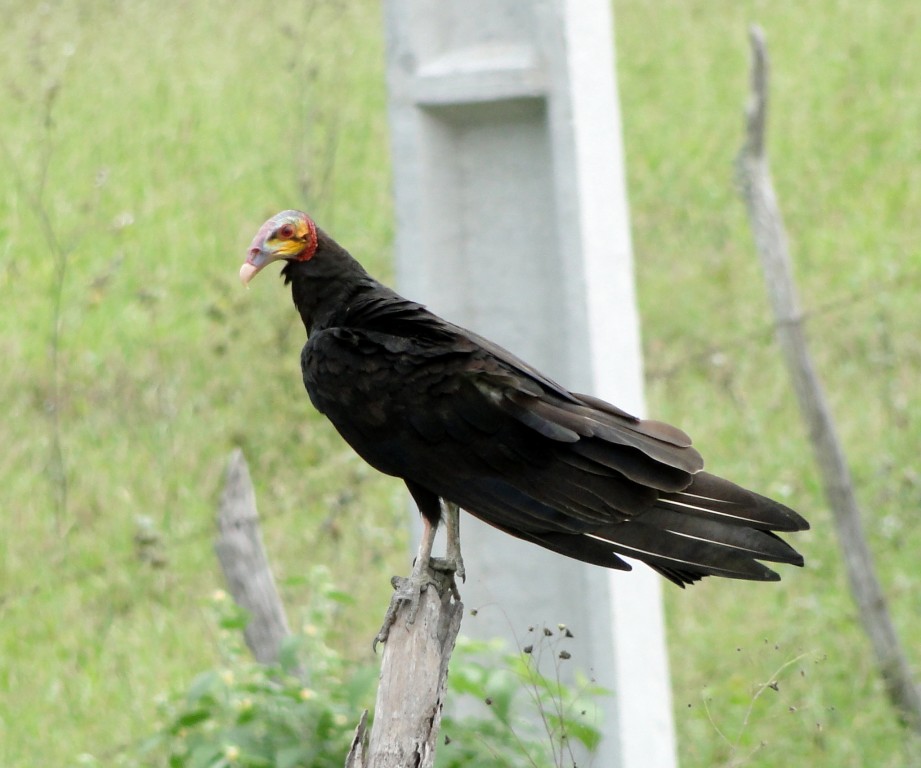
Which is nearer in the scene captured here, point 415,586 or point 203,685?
point 415,586

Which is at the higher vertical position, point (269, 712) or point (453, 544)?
point (453, 544)

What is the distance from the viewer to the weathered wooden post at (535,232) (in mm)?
3748

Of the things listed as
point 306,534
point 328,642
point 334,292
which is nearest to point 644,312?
point 306,534

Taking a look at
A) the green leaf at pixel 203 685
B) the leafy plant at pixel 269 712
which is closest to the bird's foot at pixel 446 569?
the leafy plant at pixel 269 712

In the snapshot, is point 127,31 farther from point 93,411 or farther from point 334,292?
point 334,292

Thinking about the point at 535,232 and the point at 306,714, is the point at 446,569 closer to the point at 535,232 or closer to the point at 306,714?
the point at 306,714

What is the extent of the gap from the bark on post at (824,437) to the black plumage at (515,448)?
2.19m

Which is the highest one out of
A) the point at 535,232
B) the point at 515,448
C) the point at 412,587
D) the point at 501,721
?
the point at 535,232

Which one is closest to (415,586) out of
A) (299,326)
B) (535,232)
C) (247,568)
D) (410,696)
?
(410,696)

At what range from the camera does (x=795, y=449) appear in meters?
6.63

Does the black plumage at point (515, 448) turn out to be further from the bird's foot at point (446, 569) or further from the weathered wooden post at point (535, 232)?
the weathered wooden post at point (535, 232)

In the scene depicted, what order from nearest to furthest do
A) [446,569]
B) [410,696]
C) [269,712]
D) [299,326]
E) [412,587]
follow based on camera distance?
[410,696], [412,587], [446,569], [269,712], [299,326]

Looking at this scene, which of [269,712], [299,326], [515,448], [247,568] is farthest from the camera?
[299,326]

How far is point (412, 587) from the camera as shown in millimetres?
2752
